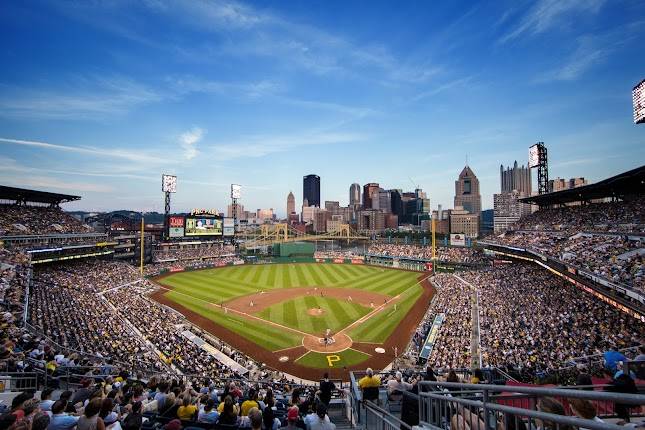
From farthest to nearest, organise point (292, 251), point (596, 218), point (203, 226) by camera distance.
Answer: point (292, 251)
point (203, 226)
point (596, 218)

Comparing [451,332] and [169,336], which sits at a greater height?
[451,332]

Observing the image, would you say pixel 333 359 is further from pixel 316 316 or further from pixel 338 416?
pixel 338 416

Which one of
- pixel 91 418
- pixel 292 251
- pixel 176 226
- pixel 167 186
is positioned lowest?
pixel 292 251

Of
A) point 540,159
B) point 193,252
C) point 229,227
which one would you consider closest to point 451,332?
point 540,159

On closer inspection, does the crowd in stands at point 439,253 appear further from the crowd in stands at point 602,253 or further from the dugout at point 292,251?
the crowd in stands at point 602,253

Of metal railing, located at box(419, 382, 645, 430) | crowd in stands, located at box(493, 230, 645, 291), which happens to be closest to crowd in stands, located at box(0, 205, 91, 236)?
metal railing, located at box(419, 382, 645, 430)
